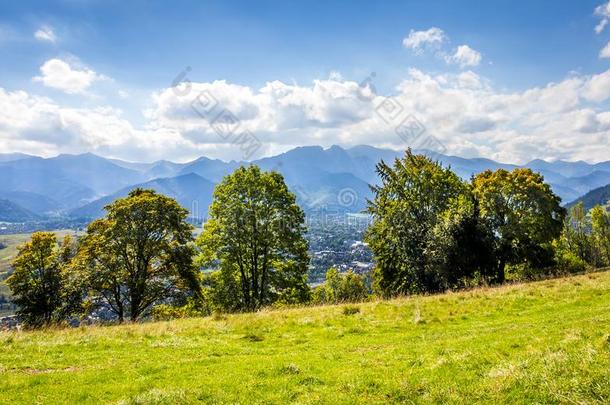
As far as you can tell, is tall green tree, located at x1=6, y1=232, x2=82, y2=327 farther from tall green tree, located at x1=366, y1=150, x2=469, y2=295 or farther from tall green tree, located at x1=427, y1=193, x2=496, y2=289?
tall green tree, located at x1=427, y1=193, x2=496, y2=289

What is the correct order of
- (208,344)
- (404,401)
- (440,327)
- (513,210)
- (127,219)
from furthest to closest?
1. (513,210)
2. (127,219)
3. (440,327)
4. (208,344)
5. (404,401)

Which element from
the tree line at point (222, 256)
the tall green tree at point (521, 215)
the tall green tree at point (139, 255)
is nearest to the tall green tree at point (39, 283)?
the tree line at point (222, 256)

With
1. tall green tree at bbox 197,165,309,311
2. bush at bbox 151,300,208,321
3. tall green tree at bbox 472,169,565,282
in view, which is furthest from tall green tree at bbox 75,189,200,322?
tall green tree at bbox 472,169,565,282

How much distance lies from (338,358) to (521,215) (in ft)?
157

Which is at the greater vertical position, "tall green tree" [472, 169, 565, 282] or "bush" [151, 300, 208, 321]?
"tall green tree" [472, 169, 565, 282]

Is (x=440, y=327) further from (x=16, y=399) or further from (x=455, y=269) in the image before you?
(x=455, y=269)

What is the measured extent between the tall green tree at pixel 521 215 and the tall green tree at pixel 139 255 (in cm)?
3645

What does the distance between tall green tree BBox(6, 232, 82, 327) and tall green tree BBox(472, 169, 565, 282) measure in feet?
165

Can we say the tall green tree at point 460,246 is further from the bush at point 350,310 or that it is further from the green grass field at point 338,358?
the bush at point 350,310

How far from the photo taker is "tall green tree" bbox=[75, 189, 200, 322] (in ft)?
136

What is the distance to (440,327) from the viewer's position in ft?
62.9

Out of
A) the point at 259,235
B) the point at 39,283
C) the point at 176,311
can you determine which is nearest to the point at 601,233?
the point at 259,235

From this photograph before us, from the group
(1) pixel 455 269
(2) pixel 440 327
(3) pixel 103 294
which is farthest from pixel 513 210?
(3) pixel 103 294

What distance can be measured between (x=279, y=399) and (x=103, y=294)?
39625 mm
